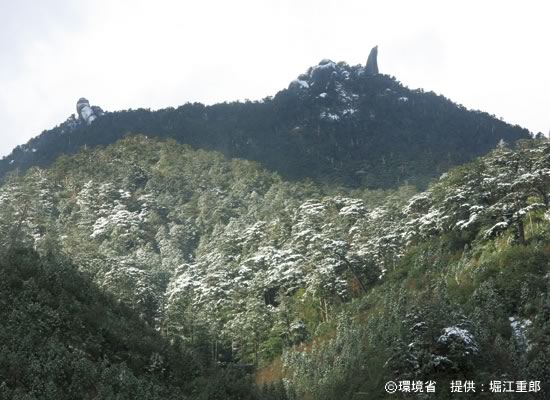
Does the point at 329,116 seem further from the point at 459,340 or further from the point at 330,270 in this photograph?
the point at 459,340

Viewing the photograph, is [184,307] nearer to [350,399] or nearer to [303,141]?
[350,399]

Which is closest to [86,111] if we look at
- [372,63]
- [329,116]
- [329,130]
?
[329,116]

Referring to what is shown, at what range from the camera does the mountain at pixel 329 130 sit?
111938 millimetres

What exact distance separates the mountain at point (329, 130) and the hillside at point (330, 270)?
1062 inches

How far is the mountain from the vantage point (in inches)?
4407

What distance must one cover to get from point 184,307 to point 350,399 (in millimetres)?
26064

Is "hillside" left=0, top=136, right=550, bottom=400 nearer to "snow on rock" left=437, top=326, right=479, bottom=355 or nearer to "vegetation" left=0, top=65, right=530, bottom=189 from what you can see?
"snow on rock" left=437, top=326, right=479, bottom=355

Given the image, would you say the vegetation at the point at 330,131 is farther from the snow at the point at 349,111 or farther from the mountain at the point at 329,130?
the mountain at the point at 329,130

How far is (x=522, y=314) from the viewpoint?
26359 millimetres

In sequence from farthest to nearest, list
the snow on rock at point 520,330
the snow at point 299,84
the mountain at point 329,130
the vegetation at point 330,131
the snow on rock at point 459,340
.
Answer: the snow at point 299,84 → the mountain at point 329,130 → the vegetation at point 330,131 → the snow on rock at point 520,330 → the snow on rock at point 459,340

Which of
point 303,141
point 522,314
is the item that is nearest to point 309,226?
point 522,314

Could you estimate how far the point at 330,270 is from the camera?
4550 cm

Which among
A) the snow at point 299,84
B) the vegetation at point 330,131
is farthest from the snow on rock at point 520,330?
the snow at point 299,84

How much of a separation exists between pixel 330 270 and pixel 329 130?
95257 millimetres
